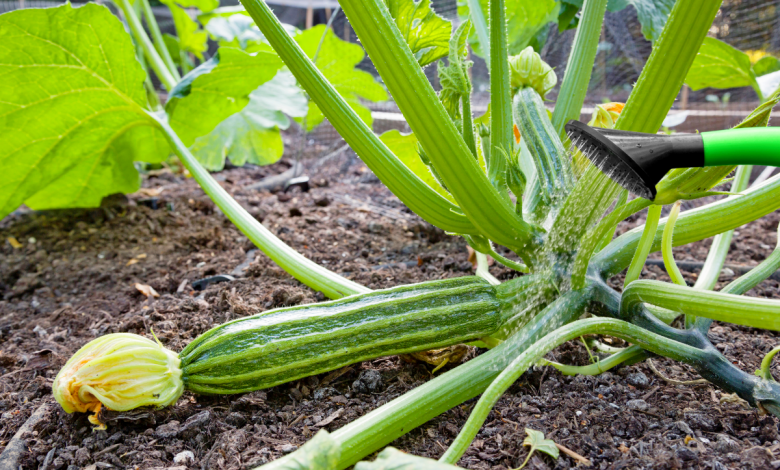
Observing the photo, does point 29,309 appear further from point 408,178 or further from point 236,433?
point 408,178

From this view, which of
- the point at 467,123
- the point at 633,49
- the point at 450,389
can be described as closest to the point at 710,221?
the point at 467,123

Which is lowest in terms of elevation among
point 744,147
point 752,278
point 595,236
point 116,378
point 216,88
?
point 116,378

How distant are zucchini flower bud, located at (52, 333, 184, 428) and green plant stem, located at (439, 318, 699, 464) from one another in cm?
64

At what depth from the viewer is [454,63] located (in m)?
1.22

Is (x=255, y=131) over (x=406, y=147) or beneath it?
beneath

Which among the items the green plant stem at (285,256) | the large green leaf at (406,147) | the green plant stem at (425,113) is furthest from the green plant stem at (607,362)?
the large green leaf at (406,147)

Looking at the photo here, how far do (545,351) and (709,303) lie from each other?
339 mm

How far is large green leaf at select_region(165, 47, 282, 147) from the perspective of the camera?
1944 mm

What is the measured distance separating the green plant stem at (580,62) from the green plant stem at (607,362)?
0.67 meters

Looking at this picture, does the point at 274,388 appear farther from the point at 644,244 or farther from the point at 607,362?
the point at 644,244

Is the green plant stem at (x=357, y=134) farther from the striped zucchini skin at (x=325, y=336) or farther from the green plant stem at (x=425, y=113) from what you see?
the striped zucchini skin at (x=325, y=336)

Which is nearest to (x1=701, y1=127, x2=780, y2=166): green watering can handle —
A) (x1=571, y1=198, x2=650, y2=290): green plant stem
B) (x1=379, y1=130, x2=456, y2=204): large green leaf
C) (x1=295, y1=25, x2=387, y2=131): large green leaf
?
(x1=571, y1=198, x2=650, y2=290): green plant stem

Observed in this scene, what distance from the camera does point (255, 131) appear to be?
2959 millimetres

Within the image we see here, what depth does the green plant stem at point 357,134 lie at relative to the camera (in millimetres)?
1098
